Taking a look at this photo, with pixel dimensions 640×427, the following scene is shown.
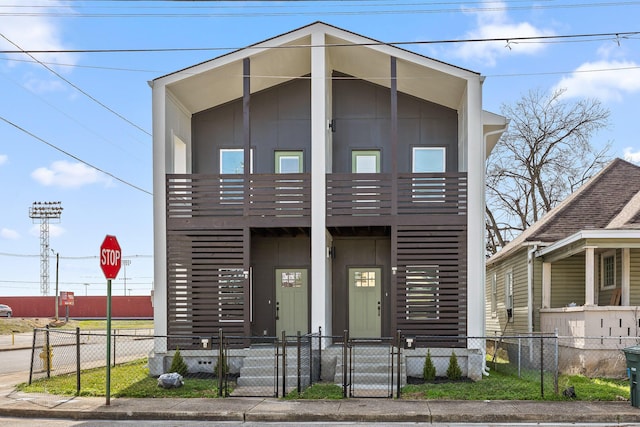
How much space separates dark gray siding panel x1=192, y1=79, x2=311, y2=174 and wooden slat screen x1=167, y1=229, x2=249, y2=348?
272 centimetres

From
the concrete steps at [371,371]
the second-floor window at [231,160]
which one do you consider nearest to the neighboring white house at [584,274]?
the concrete steps at [371,371]

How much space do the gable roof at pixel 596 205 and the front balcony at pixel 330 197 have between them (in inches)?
185

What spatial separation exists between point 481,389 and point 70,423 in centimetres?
743

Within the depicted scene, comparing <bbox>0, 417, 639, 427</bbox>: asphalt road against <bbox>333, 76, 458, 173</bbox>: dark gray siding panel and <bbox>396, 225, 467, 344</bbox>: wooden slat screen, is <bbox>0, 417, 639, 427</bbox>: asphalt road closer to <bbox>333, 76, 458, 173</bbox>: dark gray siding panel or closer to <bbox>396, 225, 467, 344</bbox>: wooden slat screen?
<bbox>396, 225, 467, 344</bbox>: wooden slat screen

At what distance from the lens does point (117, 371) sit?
1769cm

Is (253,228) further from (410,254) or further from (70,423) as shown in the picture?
(70,423)

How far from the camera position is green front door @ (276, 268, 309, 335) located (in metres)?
18.9

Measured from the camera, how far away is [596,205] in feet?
69.5

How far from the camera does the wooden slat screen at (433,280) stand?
53.6 ft

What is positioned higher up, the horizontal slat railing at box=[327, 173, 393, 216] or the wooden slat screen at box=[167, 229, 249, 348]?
the horizontal slat railing at box=[327, 173, 393, 216]

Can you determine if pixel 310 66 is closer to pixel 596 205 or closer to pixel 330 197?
pixel 330 197

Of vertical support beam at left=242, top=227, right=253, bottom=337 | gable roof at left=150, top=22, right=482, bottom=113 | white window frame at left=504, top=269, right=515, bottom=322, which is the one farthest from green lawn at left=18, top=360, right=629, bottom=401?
white window frame at left=504, top=269, right=515, bottom=322

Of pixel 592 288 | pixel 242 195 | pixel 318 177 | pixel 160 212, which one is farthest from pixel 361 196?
pixel 592 288

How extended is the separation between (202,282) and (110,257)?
4.92 meters
